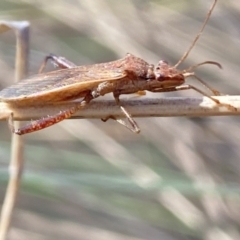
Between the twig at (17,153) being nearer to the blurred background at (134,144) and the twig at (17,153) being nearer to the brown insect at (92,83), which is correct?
the brown insect at (92,83)

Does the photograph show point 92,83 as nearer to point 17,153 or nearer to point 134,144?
point 17,153

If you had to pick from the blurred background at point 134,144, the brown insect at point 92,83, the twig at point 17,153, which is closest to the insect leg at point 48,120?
the brown insect at point 92,83

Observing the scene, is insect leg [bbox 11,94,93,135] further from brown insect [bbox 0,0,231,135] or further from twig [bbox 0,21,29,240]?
twig [bbox 0,21,29,240]

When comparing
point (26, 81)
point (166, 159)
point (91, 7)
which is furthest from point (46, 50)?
point (26, 81)

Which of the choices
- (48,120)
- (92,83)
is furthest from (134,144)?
(48,120)

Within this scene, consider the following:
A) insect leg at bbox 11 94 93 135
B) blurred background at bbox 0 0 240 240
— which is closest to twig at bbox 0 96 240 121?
insect leg at bbox 11 94 93 135

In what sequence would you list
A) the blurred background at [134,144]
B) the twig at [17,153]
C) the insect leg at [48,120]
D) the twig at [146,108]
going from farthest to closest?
the blurred background at [134,144] → the twig at [17,153] → the insect leg at [48,120] → the twig at [146,108]
